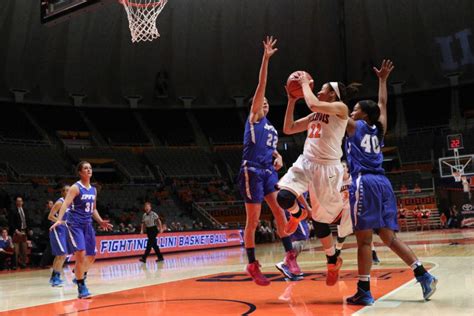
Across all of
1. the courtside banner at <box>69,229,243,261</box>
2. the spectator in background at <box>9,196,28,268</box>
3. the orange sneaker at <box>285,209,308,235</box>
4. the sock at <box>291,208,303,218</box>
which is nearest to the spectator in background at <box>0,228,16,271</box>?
the spectator in background at <box>9,196,28,268</box>

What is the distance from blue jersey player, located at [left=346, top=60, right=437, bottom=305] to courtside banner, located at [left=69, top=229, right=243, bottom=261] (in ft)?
38.1

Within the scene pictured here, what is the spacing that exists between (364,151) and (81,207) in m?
3.95

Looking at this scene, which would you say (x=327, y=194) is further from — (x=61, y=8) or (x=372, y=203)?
(x=61, y=8)

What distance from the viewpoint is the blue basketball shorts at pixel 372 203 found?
475 cm

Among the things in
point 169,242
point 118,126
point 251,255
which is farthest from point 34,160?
point 251,255

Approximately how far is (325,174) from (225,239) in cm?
1635

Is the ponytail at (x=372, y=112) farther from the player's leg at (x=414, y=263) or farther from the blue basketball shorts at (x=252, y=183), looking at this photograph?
the blue basketball shorts at (x=252, y=183)

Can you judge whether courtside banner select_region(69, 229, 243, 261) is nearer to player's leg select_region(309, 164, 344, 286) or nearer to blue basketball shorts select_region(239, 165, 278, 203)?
blue basketball shorts select_region(239, 165, 278, 203)

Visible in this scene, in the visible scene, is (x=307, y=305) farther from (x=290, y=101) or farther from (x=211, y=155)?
(x=211, y=155)

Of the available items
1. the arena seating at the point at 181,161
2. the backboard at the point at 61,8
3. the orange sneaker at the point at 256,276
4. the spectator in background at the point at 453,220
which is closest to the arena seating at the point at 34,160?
the arena seating at the point at 181,161

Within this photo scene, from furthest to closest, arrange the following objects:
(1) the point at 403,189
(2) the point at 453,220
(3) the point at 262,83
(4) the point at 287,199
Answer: (1) the point at 403,189, (2) the point at 453,220, (3) the point at 262,83, (4) the point at 287,199

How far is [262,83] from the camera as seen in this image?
5516 mm

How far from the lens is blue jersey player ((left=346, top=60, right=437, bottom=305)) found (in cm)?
472

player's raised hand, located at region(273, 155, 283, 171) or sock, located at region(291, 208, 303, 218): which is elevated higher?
player's raised hand, located at region(273, 155, 283, 171)
